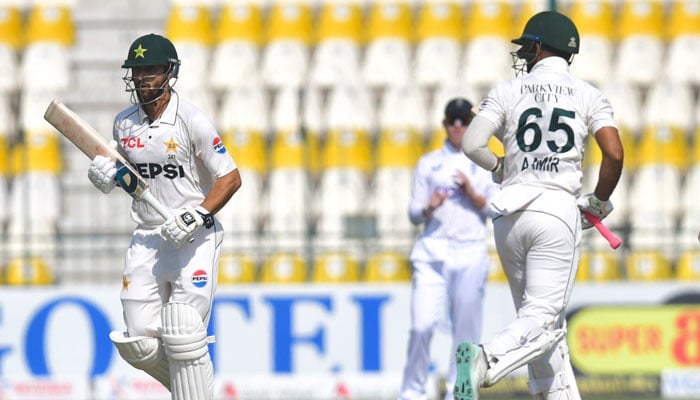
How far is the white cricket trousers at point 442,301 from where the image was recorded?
7543 mm

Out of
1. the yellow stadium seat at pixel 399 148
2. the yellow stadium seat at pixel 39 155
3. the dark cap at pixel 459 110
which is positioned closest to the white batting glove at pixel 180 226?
the dark cap at pixel 459 110

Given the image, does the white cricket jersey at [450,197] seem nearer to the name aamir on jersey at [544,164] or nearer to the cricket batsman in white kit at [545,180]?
the cricket batsman in white kit at [545,180]

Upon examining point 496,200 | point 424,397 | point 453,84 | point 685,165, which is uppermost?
point 453,84

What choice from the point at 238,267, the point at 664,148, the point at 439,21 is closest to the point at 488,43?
the point at 439,21

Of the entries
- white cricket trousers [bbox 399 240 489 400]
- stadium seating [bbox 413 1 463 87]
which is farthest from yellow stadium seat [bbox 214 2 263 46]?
white cricket trousers [bbox 399 240 489 400]

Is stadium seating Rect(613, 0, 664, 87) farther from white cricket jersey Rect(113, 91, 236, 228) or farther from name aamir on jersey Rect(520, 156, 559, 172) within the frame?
white cricket jersey Rect(113, 91, 236, 228)

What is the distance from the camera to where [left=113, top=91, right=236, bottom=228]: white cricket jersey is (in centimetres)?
589

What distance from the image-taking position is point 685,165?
11.5m

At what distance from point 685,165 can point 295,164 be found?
351 centimetres

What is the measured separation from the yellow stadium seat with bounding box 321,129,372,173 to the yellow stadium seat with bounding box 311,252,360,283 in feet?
4.02

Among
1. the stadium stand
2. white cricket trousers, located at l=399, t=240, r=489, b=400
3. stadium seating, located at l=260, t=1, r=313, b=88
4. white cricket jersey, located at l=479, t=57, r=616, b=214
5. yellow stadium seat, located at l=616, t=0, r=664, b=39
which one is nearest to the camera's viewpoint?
white cricket jersey, located at l=479, t=57, r=616, b=214

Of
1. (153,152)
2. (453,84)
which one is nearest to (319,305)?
(453,84)

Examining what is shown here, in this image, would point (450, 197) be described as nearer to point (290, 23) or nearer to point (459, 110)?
point (459, 110)

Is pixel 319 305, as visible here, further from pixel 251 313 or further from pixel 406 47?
pixel 406 47
